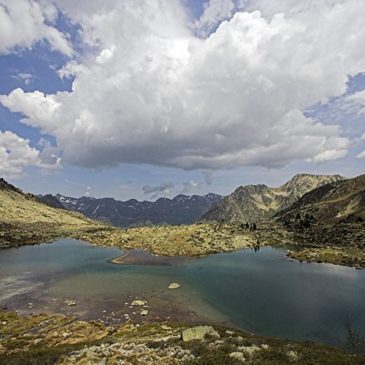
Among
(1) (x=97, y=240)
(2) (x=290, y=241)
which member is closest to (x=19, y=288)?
(1) (x=97, y=240)

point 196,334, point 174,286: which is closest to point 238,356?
point 196,334

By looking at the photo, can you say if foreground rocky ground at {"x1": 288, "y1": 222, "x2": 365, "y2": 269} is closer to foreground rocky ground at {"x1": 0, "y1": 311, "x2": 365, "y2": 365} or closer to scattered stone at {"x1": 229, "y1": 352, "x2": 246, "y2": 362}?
foreground rocky ground at {"x1": 0, "y1": 311, "x2": 365, "y2": 365}

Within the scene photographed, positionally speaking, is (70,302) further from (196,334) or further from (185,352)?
(185,352)

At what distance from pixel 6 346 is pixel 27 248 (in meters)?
117

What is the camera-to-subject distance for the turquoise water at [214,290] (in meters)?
58.7

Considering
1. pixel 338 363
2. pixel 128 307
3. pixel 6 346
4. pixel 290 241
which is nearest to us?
pixel 338 363

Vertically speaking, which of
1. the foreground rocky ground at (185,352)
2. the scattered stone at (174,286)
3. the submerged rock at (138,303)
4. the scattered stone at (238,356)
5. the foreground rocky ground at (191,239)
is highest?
the foreground rocky ground at (191,239)

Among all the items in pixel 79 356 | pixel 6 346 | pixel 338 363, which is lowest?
pixel 6 346

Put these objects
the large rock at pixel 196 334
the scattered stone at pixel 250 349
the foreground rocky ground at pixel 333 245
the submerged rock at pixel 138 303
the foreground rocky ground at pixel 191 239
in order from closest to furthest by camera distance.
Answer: the scattered stone at pixel 250 349 < the large rock at pixel 196 334 < the submerged rock at pixel 138 303 < the foreground rocky ground at pixel 333 245 < the foreground rocky ground at pixel 191 239

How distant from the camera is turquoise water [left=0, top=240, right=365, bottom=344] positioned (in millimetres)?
58688

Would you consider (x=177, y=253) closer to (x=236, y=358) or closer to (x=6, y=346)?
(x=6, y=346)

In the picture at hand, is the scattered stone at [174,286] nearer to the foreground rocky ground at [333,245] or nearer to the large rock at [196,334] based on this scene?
the large rock at [196,334]

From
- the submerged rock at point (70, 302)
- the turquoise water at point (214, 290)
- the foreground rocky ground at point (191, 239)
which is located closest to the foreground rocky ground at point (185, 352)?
the turquoise water at point (214, 290)

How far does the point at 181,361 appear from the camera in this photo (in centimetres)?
2955
